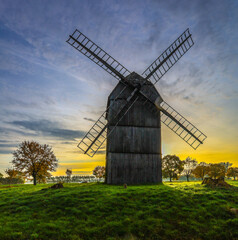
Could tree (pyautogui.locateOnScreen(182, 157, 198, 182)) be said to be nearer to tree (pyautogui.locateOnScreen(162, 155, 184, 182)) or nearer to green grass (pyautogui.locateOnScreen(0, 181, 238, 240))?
tree (pyautogui.locateOnScreen(162, 155, 184, 182))

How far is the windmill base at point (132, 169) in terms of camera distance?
2261 centimetres

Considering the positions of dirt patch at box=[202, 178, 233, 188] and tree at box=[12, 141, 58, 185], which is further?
tree at box=[12, 141, 58, 185]

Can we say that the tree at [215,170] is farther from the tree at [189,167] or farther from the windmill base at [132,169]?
the windmill base at [132,169]

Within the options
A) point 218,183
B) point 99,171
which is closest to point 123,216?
point 218,183

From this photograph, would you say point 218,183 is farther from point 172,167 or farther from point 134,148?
point 172,167

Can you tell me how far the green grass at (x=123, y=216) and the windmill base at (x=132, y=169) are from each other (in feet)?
23.0

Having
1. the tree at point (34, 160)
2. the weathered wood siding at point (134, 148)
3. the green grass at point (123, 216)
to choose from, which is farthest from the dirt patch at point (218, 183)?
the tree at point (34, 160)

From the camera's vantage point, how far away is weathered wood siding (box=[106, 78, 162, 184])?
898 inches

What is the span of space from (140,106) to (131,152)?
5.85 meters

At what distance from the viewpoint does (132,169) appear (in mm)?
23016

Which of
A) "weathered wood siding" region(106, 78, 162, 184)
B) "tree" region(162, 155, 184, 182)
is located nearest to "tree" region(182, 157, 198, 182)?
"tree" region(162, 155, 184, 182)

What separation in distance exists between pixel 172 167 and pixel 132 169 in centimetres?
2868

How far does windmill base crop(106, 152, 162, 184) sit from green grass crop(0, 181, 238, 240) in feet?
23.0

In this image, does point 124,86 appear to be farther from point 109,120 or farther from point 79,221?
point 79,221
